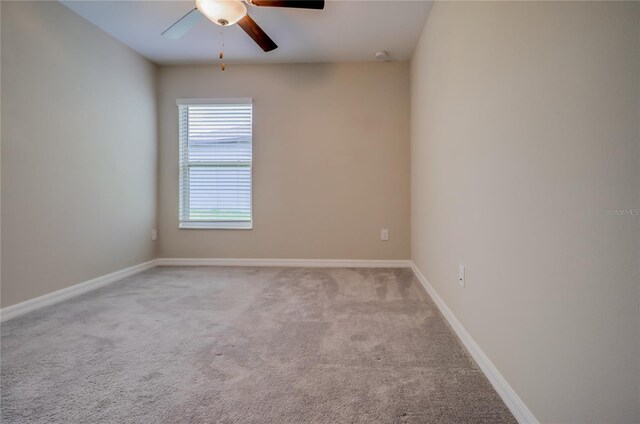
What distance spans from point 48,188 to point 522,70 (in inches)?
124

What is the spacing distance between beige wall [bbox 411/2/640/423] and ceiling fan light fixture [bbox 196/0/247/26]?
1378mm

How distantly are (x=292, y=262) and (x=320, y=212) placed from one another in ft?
2.31

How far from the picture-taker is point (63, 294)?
2463 mm

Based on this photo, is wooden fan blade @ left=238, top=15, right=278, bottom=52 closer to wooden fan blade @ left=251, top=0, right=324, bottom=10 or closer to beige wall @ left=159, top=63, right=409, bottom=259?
wooden fan blade @ left=251, top=0, right=324, bottom=10

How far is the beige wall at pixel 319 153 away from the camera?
3.55 meters

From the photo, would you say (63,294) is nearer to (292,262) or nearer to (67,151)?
(67,151)

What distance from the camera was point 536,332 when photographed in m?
0.99

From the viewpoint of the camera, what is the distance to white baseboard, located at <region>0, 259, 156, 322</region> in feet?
6.80

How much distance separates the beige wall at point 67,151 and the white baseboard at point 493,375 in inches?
117

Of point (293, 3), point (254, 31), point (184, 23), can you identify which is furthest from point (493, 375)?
point (184, 23)

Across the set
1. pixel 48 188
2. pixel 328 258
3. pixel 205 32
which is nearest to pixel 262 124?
pixel 205 32

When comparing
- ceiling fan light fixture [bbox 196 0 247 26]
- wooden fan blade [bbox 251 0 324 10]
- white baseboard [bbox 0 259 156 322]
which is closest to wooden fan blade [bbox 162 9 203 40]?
ceiling fan light fixture [bbox 196 0 247 26]

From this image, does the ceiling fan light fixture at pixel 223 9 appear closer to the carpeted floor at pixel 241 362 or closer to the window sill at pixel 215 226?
the carpeted floor at pixel 241 362

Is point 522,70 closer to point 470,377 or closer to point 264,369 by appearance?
point 470,377
